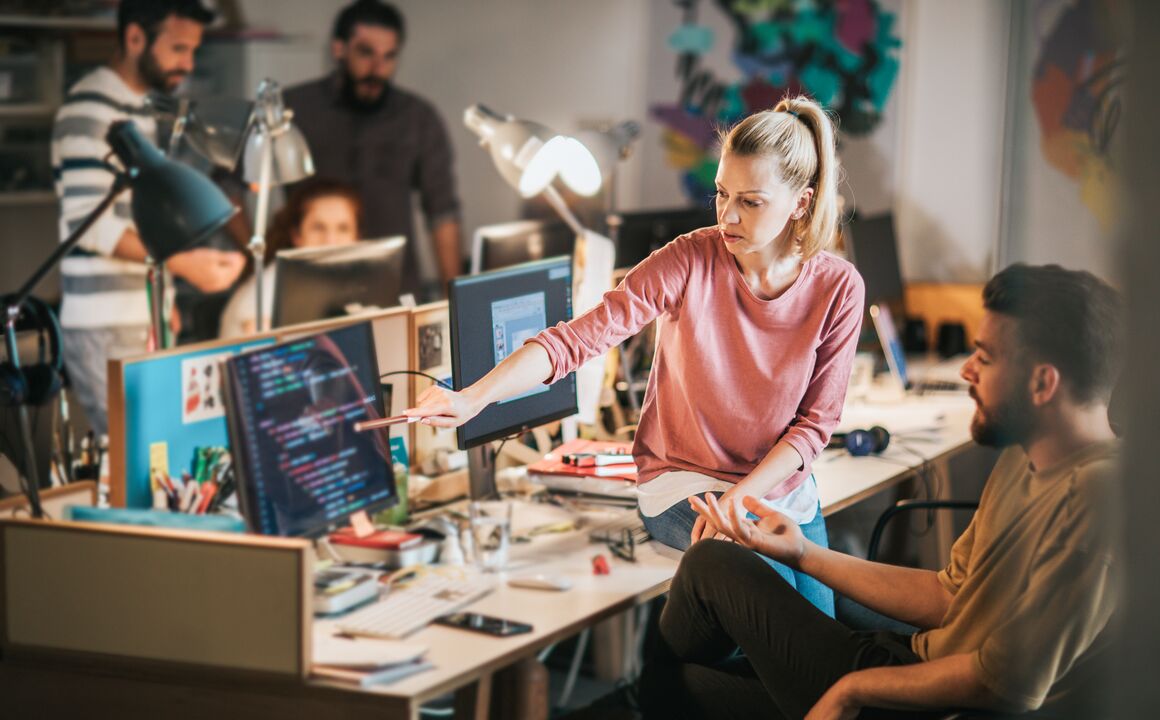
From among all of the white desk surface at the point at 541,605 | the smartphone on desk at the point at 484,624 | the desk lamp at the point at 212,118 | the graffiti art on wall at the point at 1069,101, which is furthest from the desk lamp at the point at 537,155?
the graffiti art on wall at the point at 1069,101

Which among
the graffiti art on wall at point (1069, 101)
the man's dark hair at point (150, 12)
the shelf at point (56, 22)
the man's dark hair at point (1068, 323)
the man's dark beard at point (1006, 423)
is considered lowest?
the man's dark beard at point (1006, 423)

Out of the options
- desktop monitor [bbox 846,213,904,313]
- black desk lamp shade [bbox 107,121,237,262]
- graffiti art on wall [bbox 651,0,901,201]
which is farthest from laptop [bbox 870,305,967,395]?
black desk lamp shade [bbox 107,121,237,262]

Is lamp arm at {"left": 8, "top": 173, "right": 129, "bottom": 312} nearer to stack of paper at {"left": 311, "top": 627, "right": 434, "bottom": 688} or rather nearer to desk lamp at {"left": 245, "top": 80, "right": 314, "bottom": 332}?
desk lamp at {"left": 245, "top": 80, "right": 314, "bottom": 332}

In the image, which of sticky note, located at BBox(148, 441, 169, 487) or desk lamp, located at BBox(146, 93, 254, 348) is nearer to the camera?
sticky note, located at BBox(148, 441, 169, 487)

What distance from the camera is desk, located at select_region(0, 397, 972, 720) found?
172 centimetres

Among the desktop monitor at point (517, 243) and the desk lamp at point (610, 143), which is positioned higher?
the desk lamp at point (610, 143)

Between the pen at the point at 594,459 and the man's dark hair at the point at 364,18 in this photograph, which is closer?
the pen at the point at 594,459

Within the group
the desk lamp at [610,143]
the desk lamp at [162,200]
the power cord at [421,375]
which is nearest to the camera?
the desk lamp at [162,200]

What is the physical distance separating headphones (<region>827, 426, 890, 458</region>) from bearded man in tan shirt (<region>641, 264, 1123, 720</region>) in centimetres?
107

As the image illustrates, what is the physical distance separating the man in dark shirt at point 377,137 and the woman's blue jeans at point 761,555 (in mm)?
2844

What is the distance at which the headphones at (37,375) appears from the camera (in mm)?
2043

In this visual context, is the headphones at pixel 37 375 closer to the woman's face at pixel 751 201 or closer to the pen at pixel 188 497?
the pen at pixel 188 497

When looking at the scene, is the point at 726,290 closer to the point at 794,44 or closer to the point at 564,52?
the point at 794,44

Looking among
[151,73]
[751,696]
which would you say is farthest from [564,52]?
[751,696]
